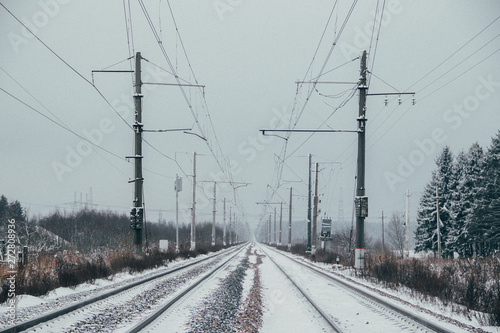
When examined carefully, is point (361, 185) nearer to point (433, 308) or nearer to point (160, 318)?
point (433, 308)

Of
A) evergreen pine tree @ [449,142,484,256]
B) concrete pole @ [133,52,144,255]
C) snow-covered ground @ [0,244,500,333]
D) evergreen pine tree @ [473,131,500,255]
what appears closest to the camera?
snow-covered ground @ [0,244,500,333]

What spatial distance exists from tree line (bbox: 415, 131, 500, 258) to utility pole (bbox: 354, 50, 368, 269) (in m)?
25.7

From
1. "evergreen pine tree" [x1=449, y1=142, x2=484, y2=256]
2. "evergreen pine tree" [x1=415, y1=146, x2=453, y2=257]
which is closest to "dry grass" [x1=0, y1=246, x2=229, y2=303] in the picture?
"evergreen pine tree" [x1=449, y1=142, x2=484, y2=256]

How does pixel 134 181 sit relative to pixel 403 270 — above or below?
→ above

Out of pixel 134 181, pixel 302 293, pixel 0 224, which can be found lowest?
pixel 0 224

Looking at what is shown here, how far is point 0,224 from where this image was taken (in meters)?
55.7

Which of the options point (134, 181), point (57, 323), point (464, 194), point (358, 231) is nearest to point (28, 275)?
point (57, 323)

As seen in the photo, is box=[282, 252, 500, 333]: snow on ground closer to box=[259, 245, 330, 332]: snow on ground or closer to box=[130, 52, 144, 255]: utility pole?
box=[259, 245, 330, 332]: snow on ground

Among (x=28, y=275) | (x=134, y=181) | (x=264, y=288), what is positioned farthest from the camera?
(x=134, y=181)

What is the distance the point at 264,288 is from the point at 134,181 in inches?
418

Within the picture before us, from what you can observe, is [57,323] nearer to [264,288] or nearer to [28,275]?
[28,275]

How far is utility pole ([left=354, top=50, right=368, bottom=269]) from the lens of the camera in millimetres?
18797

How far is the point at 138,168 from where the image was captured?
842 inches

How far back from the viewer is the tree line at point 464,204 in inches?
1775
